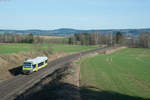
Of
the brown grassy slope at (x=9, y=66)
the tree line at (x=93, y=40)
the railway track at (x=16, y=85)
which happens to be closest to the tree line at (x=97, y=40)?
the tree line at (x=93, y=40)

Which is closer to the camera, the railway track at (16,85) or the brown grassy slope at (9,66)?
the railway track at (16,85)

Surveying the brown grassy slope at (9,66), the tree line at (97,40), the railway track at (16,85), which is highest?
the tree line at (97,40)

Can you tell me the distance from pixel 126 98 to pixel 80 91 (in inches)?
191

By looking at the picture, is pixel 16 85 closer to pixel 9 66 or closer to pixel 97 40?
pixel 9 66

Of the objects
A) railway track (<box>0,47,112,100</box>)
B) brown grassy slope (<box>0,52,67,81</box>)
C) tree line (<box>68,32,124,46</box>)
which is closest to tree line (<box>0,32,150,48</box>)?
tree line (<box>68,32,124,46</box>)

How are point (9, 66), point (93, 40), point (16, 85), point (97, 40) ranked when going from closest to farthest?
1. point (16, 85)
2. point (9, 66)
3. point (93, 40)
4. point (97, 40)

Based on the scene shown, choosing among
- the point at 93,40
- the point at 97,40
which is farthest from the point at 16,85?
the point at 97,40

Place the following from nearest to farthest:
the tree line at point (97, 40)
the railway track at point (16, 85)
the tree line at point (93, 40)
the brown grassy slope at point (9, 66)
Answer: the railway track at point (16, 85) → the brown grassy slope at point (9, 66) → the tree line at point (93, 40) → the tree line at point (97, 40)

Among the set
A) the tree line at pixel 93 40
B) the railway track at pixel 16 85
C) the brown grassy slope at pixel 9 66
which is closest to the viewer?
the railway track at pixel 16 85

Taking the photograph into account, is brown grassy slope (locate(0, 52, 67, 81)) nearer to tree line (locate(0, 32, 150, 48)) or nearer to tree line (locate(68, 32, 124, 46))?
tree line (locate(0, 32, 150, 48))

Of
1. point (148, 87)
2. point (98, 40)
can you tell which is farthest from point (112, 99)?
point (98, 40)

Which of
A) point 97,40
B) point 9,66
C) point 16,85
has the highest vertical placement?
point 97,40

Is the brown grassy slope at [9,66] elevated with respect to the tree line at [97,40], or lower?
→ lower

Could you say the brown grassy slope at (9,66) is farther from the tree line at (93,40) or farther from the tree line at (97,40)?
the tree line at (97,40)
